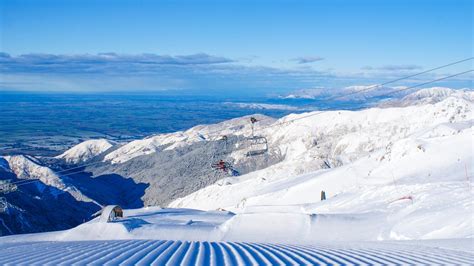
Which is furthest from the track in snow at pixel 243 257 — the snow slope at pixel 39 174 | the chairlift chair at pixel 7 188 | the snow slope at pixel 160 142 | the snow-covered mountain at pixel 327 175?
the snow slope at pixel 160 142

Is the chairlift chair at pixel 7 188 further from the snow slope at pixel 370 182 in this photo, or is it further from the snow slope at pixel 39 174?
the snow slope at pixel 370 182

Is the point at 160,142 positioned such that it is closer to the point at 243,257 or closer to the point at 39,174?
the point at 39,174

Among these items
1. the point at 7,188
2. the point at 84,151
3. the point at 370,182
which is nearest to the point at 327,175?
the point at 370,182

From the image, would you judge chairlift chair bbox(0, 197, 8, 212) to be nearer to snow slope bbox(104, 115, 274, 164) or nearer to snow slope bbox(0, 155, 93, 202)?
snow slope bbox(0, 155, 93, 202)

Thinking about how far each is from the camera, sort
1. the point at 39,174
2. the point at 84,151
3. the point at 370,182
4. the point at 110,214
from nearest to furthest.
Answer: the point at 110,214 → the point at 370,182 → the point at 39,174 → the point at 84,151

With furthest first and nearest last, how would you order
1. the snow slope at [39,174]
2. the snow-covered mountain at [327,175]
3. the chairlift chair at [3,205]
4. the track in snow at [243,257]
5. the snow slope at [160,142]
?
the snow slope at [160,142] < the snow slope at [39,174] < the chairlift chair at [3,205] < the snow-covered mountain at [327,175] < the track in snow at [243,257]

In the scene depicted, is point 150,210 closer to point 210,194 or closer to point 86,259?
point 86,259

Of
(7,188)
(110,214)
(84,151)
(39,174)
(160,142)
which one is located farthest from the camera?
(160,142)

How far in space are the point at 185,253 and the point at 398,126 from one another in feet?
339

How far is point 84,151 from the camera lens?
13600 centimetres

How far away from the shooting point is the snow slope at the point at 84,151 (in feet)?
435

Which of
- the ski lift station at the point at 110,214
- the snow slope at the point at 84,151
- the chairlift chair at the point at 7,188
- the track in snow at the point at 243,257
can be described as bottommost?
the snow slope at the point at 84,151

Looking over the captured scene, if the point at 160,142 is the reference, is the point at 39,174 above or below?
below

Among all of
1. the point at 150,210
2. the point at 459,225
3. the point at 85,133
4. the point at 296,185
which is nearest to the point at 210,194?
the point at 296,185
